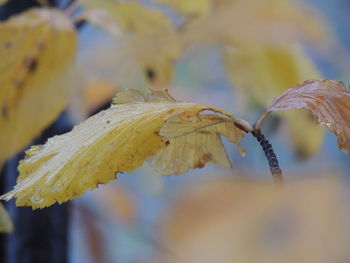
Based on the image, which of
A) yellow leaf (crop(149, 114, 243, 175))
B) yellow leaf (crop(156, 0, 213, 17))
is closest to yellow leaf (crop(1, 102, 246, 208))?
yellow leaf (crop(149, 114, 243, 175))

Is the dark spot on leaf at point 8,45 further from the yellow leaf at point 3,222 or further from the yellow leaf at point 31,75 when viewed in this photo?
the yellow leaf at point 3,222

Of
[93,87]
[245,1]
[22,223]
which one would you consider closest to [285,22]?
[245,1]

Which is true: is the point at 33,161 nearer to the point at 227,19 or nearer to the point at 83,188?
the point at 83,188

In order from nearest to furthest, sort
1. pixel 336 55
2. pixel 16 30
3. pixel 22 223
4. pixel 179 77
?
Answer: pixel 16 30 → pixel 22 223 → pixel 336 55 → pixel 179 77

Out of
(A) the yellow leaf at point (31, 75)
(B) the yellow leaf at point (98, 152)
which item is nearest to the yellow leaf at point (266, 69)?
(A) the yellow leaf at point (31, 75)

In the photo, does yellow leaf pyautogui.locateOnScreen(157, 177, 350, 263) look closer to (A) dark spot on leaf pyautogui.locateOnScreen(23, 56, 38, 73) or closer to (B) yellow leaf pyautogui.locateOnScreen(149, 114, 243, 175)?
(B) yellow leaf pyautogui.locateOnScreen(149, 114, 243, 175)

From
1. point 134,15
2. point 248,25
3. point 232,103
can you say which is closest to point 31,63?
point 134,15
